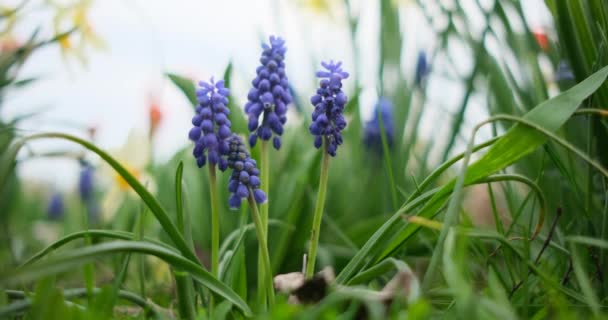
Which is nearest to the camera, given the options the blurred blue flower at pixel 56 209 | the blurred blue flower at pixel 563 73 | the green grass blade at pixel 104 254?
the green grass blade at pixel 104 254

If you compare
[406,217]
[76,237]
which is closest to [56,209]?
[76,237]

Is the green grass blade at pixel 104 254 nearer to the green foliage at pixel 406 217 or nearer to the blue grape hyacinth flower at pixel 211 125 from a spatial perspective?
the green foliage at pixel 406 217

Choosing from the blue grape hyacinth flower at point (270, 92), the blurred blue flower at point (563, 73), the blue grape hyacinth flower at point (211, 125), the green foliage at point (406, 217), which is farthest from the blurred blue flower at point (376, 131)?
the blue grape hyacinth flower at point (211, 125)

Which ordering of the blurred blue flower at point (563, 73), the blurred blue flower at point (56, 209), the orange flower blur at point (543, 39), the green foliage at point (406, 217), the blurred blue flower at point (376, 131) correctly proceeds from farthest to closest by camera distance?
the blurred blue flower at point (56, 209)
the blurred blue flower at point (376, 131)
the orange flower blur at point (543, 39)
the blurred blue flower at point (563, 73)
the green foliage at point (406, 217)

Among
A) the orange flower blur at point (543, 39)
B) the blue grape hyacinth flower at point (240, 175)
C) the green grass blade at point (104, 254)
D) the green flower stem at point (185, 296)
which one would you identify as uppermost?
the orange flower blur at point (543, 39)

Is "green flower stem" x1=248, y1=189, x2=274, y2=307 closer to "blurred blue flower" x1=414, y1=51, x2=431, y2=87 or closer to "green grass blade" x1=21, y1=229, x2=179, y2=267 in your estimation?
"green grass blade" x1=21, y1=229, x2=179, y2=267

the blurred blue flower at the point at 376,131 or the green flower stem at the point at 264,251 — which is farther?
the blurred blue flower at the point at 376,131
